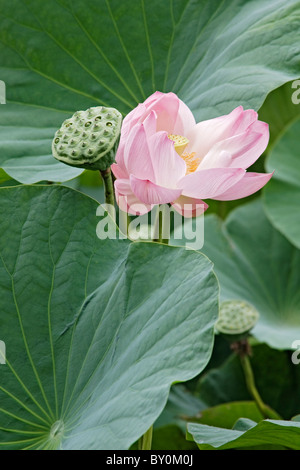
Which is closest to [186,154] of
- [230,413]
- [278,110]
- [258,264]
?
[230,413]

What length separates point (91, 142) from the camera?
0.69 m

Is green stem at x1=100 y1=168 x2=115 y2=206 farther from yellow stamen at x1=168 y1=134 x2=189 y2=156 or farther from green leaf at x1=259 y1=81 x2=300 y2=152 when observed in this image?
green leaf at x1=259 y1=81 x2=300 y2=152

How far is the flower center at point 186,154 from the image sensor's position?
777 millimetres

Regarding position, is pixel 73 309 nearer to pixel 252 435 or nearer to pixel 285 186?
pixel 252 435

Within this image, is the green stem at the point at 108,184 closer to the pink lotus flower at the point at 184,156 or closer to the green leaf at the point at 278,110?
the pink lotus flower at the point at 184,156

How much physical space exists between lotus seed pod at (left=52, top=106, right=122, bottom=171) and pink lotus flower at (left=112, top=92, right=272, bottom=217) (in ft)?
0.06

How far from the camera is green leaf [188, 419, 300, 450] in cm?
68

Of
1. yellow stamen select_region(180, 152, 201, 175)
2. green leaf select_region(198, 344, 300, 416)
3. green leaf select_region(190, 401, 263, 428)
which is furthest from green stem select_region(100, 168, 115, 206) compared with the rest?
green leaf select_region(198, 344, 300, 416)

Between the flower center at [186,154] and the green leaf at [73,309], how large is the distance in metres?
0.12

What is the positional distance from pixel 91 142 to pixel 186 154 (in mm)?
154

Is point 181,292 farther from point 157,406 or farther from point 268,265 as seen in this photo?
point 268,265

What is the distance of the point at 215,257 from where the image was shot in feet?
4.85

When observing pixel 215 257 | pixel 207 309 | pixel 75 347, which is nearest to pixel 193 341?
pixel 207 309
